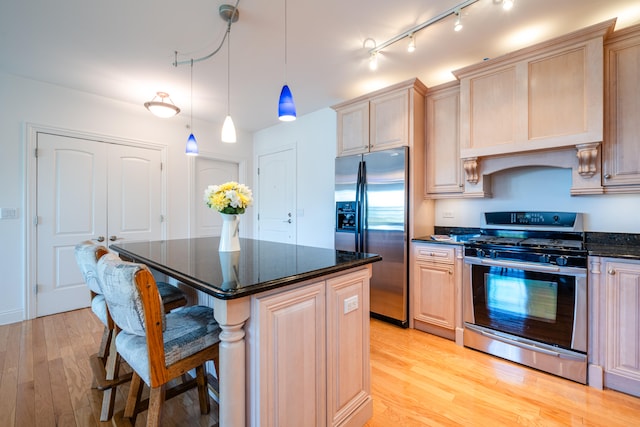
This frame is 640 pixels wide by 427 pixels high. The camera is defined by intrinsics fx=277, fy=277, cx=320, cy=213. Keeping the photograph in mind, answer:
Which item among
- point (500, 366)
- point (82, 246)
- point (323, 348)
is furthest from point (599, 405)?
point (82, 246)

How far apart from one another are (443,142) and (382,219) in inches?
40.1

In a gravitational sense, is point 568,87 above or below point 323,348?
above

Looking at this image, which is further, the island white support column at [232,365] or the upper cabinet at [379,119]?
the upper cabinet at [379,119]

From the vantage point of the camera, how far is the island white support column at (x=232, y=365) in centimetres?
105

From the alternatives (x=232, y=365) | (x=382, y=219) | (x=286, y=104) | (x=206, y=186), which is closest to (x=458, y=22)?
(x=286, y=104)

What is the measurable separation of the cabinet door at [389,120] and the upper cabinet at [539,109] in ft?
1.71

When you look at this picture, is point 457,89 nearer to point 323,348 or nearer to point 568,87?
point 568,87

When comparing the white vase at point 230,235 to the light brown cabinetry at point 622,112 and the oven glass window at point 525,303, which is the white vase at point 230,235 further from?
the light brown cabinetry at point 622,112

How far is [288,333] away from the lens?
1180 mm

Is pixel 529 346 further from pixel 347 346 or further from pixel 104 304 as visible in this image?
pixel 104 304

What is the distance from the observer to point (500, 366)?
213 cm

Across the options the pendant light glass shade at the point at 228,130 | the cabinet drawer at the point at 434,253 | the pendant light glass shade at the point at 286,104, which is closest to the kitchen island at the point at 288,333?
the pendant light glass shade at the point at 286,104

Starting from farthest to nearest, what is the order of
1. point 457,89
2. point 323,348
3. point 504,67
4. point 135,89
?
point 135,89 < point 457,89 < point 504,67 < point 323,348

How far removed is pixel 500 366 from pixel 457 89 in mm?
2502
